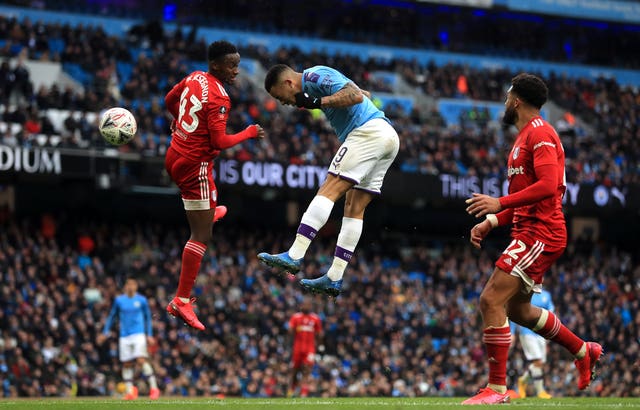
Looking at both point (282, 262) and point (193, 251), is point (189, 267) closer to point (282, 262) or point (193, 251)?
point (193, 251)

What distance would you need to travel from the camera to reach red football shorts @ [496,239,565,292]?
33.2ft

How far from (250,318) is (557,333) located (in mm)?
15276

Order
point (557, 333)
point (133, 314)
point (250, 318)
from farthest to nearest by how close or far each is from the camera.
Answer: point (250, 318) < point (133, 314) < point (557, 333)

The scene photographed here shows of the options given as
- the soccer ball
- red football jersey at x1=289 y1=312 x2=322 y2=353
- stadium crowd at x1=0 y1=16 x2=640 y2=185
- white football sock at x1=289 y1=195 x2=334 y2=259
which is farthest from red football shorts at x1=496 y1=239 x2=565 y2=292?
stadium crowd at x1=0 y1=16 x2=640 y2=185

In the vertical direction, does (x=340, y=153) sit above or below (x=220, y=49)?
below

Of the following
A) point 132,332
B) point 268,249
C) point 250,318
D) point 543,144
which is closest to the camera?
point 543,144

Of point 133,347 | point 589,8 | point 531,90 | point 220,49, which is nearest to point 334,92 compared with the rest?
point 220,49

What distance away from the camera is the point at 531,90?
10.3 m

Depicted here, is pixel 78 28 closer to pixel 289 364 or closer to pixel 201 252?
pixel 289 364

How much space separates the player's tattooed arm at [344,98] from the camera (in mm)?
10492

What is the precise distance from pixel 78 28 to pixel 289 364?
1301cm

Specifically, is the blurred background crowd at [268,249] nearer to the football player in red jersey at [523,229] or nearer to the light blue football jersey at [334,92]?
the light blue football jersey at [334,92]

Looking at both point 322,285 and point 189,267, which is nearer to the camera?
point 322,285

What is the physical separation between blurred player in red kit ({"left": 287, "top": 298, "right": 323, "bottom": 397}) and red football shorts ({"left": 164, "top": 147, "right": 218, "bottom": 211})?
991 cm
